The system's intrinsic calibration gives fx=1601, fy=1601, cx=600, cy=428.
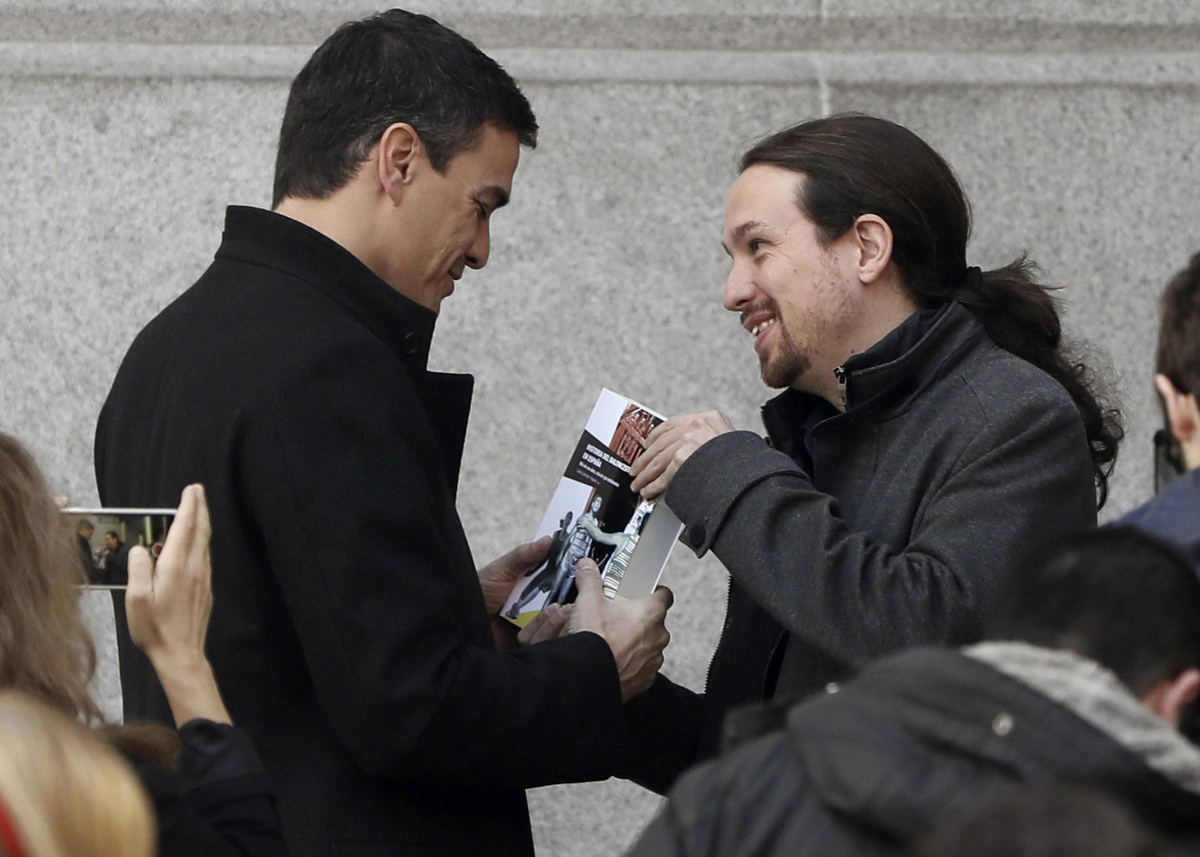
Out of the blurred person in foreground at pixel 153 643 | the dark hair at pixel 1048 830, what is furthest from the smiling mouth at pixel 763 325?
the dark hair at pixel 1048 830

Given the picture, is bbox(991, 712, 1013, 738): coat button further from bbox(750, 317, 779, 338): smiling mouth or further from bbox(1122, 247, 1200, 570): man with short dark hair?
bbox(750, 317, 779, 338): smiling mouth

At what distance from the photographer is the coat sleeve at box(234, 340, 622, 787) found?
192 centimetres

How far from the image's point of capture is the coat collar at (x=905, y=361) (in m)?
2.31

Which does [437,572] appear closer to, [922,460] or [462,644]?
[462,644]


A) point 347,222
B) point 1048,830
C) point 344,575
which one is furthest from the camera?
point 347,222

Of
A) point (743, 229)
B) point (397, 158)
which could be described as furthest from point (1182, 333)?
point (397, 158)

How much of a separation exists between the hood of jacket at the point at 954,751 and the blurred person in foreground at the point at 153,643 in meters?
0.71

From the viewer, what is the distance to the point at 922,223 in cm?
246

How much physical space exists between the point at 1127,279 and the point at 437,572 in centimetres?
232

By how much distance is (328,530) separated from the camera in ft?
6.32

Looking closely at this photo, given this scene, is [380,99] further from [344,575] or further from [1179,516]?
[1179,516]

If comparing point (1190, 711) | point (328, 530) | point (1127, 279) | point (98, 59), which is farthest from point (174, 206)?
point (1190, 711)

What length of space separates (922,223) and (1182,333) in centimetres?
86

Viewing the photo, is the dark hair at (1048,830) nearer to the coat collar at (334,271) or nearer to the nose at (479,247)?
the coat collar at (334,271)
